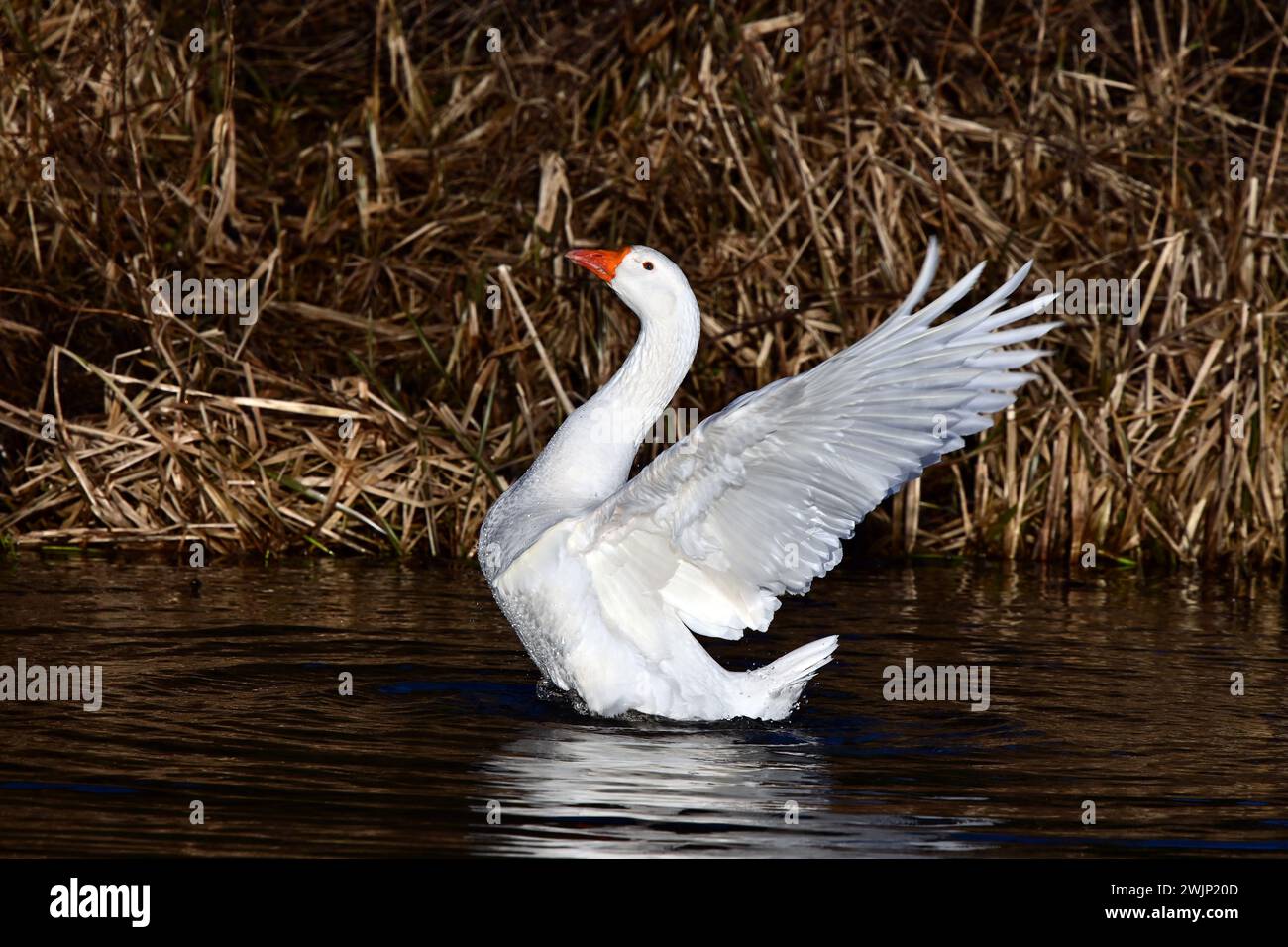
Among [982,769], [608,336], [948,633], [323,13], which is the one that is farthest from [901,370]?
[323,13]

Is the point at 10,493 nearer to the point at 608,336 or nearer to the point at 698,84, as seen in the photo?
the point at 608,336

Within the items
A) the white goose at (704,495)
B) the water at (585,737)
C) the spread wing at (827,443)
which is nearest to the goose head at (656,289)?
the white goose at (704,495)

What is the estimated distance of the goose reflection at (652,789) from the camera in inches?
178

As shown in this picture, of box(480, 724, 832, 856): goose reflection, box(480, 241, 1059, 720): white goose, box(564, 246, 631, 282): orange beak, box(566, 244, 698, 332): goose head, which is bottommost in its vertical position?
box(480, 724, 832, 856): goose reflection

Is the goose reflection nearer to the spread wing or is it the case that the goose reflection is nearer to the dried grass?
the spread wing

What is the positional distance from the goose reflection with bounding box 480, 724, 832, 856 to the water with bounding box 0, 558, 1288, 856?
0.5 inches

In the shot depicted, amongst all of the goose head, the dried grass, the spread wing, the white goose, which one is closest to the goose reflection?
the white goose

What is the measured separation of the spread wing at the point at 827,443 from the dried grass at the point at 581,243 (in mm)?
3769

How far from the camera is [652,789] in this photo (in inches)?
199

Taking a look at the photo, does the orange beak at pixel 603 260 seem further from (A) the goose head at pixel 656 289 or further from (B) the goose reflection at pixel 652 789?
(B) the goose reflection at pixel 652 789

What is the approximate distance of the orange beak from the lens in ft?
20.6

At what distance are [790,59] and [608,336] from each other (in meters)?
2.60

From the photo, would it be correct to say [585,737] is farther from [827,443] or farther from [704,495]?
[827,443]

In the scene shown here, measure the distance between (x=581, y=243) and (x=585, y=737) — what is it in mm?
5058
